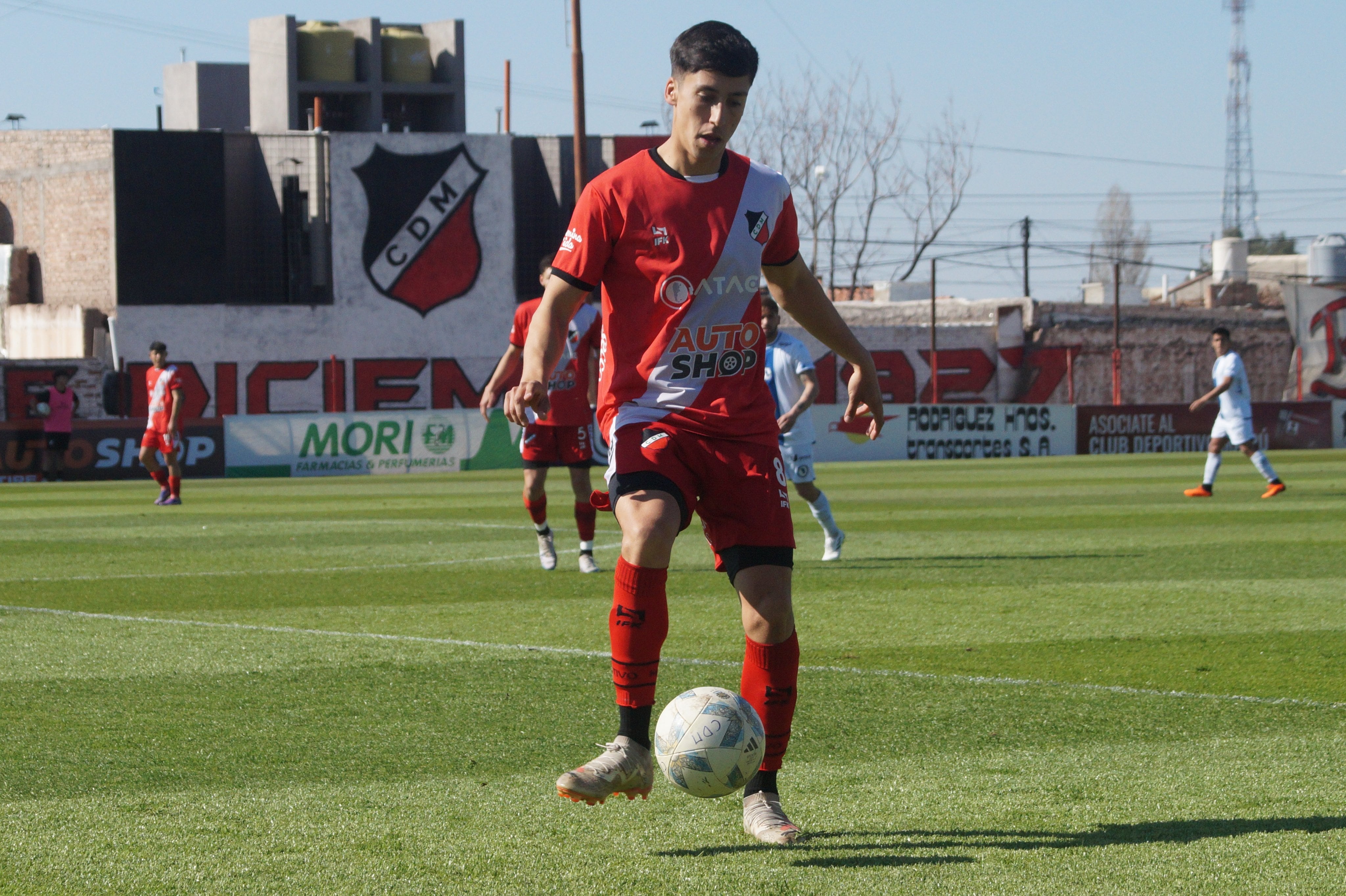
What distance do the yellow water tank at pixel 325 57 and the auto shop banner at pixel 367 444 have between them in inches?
980

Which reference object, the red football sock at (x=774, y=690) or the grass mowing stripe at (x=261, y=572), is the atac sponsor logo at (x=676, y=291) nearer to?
the red football sock at (x=774, y=690)

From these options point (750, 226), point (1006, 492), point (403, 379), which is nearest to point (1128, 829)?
point (750, 226)

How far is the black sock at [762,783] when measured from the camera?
4.07 m

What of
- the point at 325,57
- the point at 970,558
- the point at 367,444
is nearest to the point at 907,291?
the point at 325,57

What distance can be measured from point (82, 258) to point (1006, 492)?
28.5 m

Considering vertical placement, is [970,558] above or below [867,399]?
below

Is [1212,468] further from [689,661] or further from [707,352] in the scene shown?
[707,352]

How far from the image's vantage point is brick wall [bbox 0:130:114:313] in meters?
39.5

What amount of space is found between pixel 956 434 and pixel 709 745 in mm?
29325

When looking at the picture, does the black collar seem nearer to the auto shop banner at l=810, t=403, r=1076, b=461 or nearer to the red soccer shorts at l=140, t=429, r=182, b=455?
the red soccer shorts at l=140, t=429, r=182, b=455

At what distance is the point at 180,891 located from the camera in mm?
3428

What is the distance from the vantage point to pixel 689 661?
22.5 ft

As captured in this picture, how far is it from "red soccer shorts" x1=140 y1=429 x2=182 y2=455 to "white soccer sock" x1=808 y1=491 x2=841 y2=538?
34.6 ft

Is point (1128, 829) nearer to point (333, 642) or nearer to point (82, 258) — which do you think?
point (333, 642)
